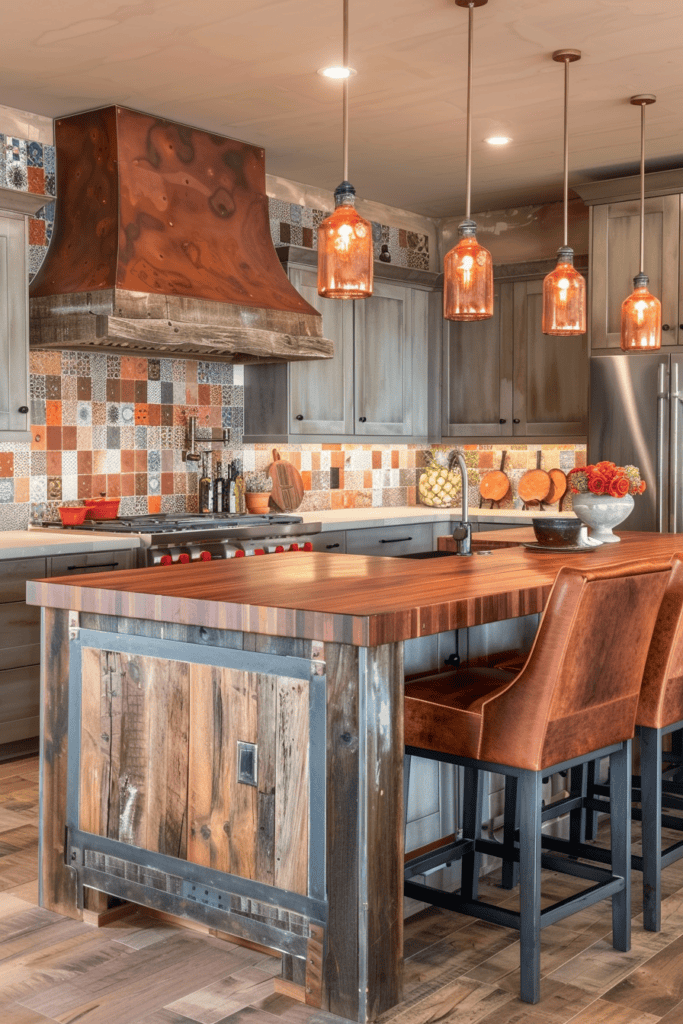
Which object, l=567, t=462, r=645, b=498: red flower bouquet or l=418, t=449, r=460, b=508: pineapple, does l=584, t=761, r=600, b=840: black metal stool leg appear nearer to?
l=567, t=462, r=645, b=498: red flower bouquet

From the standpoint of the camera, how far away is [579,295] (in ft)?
12.0

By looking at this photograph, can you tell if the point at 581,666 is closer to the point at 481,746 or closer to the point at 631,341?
the point at 481,746

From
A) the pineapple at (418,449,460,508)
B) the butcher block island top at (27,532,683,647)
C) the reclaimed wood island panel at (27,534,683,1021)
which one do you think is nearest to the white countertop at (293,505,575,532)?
the pineapple at (418,449,460,508)

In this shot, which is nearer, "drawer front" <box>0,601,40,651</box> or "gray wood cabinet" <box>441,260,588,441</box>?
"drawer front" <box>0,601,40,651</box>

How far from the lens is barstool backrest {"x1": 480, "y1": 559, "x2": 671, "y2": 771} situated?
239cm

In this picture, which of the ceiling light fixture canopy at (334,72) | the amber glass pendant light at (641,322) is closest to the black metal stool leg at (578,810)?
the amber glass pendant light at (641,322)

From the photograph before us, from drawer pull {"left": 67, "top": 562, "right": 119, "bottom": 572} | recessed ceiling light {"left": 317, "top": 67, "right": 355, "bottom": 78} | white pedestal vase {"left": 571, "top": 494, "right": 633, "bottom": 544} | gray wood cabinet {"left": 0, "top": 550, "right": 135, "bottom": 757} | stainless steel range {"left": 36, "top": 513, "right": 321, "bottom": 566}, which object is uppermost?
recessed ceiling light {"left": 317, "top": 67, "right": 355, "bottom": 78}

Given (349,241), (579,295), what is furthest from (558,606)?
(579,295)

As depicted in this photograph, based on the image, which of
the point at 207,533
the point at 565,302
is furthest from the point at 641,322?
the point at 207,533

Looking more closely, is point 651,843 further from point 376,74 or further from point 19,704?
point 376,74

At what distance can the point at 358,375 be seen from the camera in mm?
6453

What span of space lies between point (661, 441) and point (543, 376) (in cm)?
112

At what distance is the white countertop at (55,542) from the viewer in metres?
4.35

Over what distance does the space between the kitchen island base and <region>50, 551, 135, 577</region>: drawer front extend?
1.59 meters
